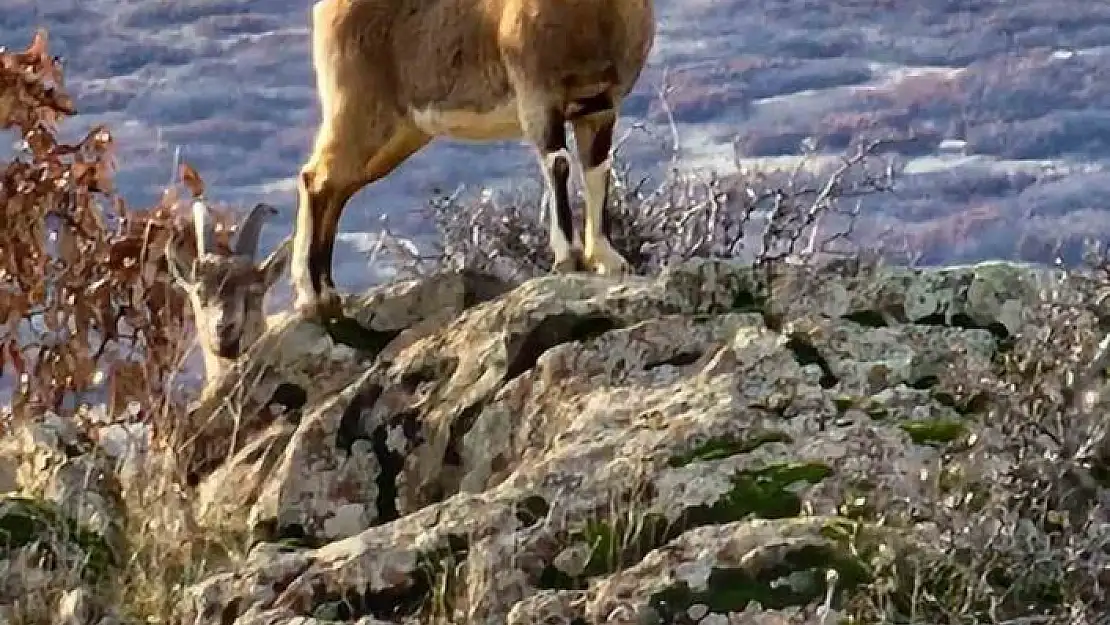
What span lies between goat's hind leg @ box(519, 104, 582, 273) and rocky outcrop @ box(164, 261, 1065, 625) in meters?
0.32

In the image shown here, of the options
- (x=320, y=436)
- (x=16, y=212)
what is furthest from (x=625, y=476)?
(x=16, y=212)

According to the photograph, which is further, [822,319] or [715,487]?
[822,319]

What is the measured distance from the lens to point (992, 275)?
6902mm

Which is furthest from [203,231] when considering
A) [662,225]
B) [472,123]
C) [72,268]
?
[662,225]

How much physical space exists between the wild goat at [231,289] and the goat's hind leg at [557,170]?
3.65 ft

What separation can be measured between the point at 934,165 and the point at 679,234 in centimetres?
1100

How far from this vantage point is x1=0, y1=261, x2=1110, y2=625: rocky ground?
5297 millimetres

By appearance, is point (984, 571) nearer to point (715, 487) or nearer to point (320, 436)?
point (715, 487)

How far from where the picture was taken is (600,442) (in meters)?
6.12

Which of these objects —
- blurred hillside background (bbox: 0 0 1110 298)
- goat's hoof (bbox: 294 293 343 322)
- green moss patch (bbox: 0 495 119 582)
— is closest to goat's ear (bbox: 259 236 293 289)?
goat's hoof (bbox: 294 293 343 322)

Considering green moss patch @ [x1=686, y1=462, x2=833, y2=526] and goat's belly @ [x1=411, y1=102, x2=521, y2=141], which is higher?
goat's belly @ [x1=411, y1=102, x2=521, y2=141]

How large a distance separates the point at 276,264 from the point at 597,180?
1.22 meters

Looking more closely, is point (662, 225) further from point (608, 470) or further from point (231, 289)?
point (608, 470)

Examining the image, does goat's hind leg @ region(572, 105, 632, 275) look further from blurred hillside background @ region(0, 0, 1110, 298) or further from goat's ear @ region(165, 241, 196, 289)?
blurred hillside background @ region(0, 0, 1110, 298)
